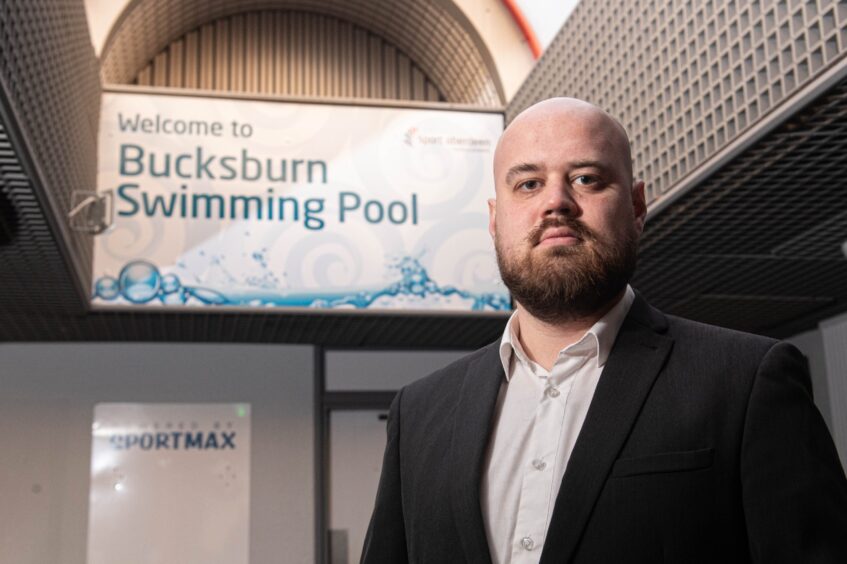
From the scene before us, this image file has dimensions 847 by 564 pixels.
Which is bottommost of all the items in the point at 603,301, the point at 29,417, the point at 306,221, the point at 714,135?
the point at 603,301

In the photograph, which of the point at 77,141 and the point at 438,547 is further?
the point at 77,141

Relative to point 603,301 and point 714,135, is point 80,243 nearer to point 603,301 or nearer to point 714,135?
point 714,135

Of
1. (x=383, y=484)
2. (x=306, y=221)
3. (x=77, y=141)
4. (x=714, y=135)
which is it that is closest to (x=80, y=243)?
(x=77, y=141)

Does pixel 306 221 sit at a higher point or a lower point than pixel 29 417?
higher

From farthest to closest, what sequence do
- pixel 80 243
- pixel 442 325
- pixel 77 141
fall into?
pixel 442 325
pixel 80 243
pixel 77 141

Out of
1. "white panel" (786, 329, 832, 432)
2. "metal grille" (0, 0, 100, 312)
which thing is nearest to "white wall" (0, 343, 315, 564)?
"metal grille" (0, 0, 100, 312)

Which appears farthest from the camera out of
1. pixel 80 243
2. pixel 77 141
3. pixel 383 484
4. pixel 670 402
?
pixel 80 243

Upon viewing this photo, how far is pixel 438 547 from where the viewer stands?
44.1 inches

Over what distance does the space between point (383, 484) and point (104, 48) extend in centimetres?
447

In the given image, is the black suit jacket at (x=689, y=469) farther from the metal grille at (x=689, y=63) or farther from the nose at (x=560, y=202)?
the metal grille at (x=689, y=63)

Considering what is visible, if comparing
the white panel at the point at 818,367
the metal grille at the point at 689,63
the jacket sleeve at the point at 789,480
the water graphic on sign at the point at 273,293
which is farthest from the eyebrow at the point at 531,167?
the white panel at the point at 818,367

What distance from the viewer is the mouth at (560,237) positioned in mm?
1101

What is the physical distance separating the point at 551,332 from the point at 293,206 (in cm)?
404

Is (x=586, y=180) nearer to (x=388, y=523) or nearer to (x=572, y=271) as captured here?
(x=572, y=271)
